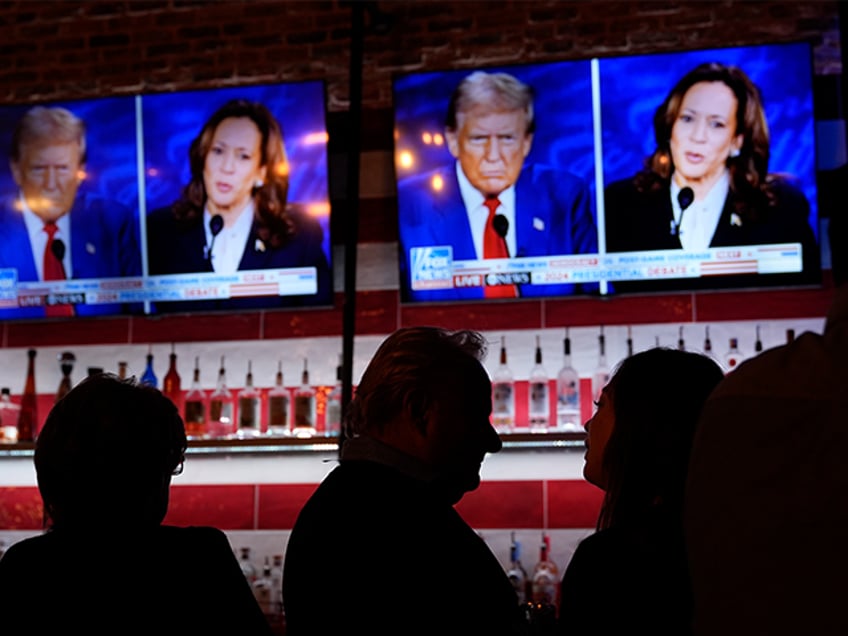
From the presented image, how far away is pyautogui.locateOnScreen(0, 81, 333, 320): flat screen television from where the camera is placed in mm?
4434

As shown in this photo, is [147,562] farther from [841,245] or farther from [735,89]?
[735,89]

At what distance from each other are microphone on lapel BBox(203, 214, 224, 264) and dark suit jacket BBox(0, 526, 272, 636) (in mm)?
2756

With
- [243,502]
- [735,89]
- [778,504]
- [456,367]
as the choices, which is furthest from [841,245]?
[243,502]

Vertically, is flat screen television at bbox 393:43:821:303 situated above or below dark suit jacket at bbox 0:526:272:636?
above

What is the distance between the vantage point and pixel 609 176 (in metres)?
4.20

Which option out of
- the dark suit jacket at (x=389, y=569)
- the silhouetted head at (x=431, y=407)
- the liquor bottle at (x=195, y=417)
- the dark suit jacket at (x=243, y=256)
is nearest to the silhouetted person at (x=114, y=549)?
the dark suit jacket at (x=389, y=569)

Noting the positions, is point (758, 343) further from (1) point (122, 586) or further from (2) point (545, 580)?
(1) point (122, 586)

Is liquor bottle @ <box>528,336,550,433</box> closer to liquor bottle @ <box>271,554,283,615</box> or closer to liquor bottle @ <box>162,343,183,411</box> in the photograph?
liquor bottle @ <box>271,554,283,615</box>

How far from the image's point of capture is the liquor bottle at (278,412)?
4.47 meters

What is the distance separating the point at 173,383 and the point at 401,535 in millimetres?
3040

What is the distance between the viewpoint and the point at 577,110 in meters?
4.24

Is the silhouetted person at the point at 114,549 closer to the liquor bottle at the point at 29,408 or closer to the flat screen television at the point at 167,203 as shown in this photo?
the flat screen television at the point at 167,203

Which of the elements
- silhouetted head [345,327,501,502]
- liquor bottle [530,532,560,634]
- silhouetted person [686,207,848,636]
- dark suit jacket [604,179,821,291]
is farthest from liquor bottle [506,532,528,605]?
silhouetted person [686,207,848,636]

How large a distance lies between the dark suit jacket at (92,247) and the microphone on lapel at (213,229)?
0.27m
